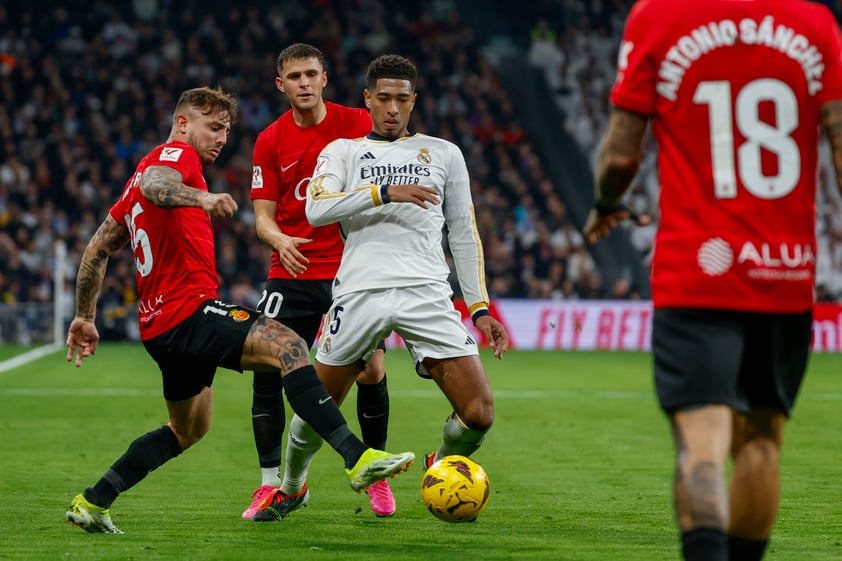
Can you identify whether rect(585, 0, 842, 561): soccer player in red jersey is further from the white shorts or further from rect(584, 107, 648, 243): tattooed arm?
the white shorts

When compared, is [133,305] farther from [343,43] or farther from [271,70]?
[343,43]

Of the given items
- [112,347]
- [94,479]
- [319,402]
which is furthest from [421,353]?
[112,347]

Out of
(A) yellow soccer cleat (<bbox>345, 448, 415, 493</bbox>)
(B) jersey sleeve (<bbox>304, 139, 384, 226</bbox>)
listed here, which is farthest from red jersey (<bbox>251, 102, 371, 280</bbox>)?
(A) yellow soccer cleat (<bbox>345, 448, 415, 493</bbox>)

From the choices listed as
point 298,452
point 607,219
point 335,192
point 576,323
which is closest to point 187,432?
point 298,452

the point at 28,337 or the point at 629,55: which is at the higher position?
the point at 629,55

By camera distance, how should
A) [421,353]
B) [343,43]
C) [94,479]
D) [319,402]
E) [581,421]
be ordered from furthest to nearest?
[343,43] → [581,421] → [94,479] → [421,353] → [319,402]

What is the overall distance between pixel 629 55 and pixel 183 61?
88.4 ft

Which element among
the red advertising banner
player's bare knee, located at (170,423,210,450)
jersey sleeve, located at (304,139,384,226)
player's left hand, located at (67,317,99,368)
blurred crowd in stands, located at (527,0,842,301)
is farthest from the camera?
blurred crowd in stands, located at (527,0,842,301)

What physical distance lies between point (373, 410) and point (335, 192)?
5.37 ft

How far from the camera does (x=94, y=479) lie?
855cm

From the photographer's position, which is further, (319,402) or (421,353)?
(421,353)

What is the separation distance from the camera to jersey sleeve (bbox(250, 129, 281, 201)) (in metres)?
7.48

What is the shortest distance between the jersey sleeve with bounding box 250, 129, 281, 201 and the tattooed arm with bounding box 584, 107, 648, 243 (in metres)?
3.53

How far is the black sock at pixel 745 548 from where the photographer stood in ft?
13.9
